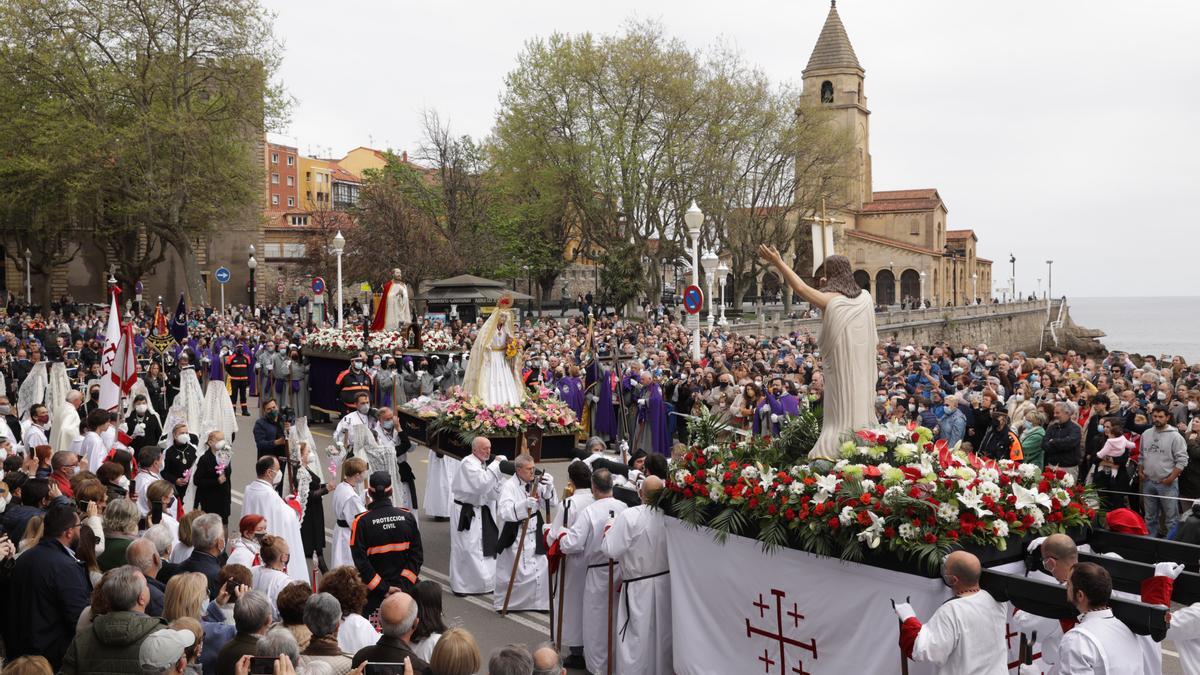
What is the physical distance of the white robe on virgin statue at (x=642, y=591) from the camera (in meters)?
8.08

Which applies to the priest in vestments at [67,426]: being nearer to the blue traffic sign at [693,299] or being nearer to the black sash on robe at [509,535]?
the black sash on robe at [509,535]

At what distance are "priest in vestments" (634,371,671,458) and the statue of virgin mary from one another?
393cm

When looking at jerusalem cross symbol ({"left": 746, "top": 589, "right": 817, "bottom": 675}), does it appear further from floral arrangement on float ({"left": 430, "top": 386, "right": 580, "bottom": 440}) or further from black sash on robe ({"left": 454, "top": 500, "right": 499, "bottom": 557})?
floral arrangement on float ({"left": 430, "top": 386, "right": 580, "bottom": 440})

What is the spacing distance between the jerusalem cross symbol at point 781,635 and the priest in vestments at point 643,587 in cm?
98

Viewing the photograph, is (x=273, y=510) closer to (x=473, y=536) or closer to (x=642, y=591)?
(x=473, y=536)

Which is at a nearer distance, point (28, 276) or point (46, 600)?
point (46, 600)

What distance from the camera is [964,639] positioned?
5711mm

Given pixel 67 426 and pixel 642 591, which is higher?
pixel 67 426

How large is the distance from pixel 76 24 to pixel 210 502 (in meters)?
41.0

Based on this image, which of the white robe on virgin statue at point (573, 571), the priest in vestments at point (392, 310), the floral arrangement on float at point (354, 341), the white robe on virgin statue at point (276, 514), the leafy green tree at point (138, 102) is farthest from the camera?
the leafy green tree at point (138, 102)

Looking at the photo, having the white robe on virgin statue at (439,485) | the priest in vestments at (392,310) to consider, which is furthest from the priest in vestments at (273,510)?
the priest in vestments at (392,310)

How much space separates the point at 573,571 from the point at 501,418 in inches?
160

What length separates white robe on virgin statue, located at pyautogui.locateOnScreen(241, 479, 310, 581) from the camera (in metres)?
9.02

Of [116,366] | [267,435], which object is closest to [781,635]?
[267,435]
